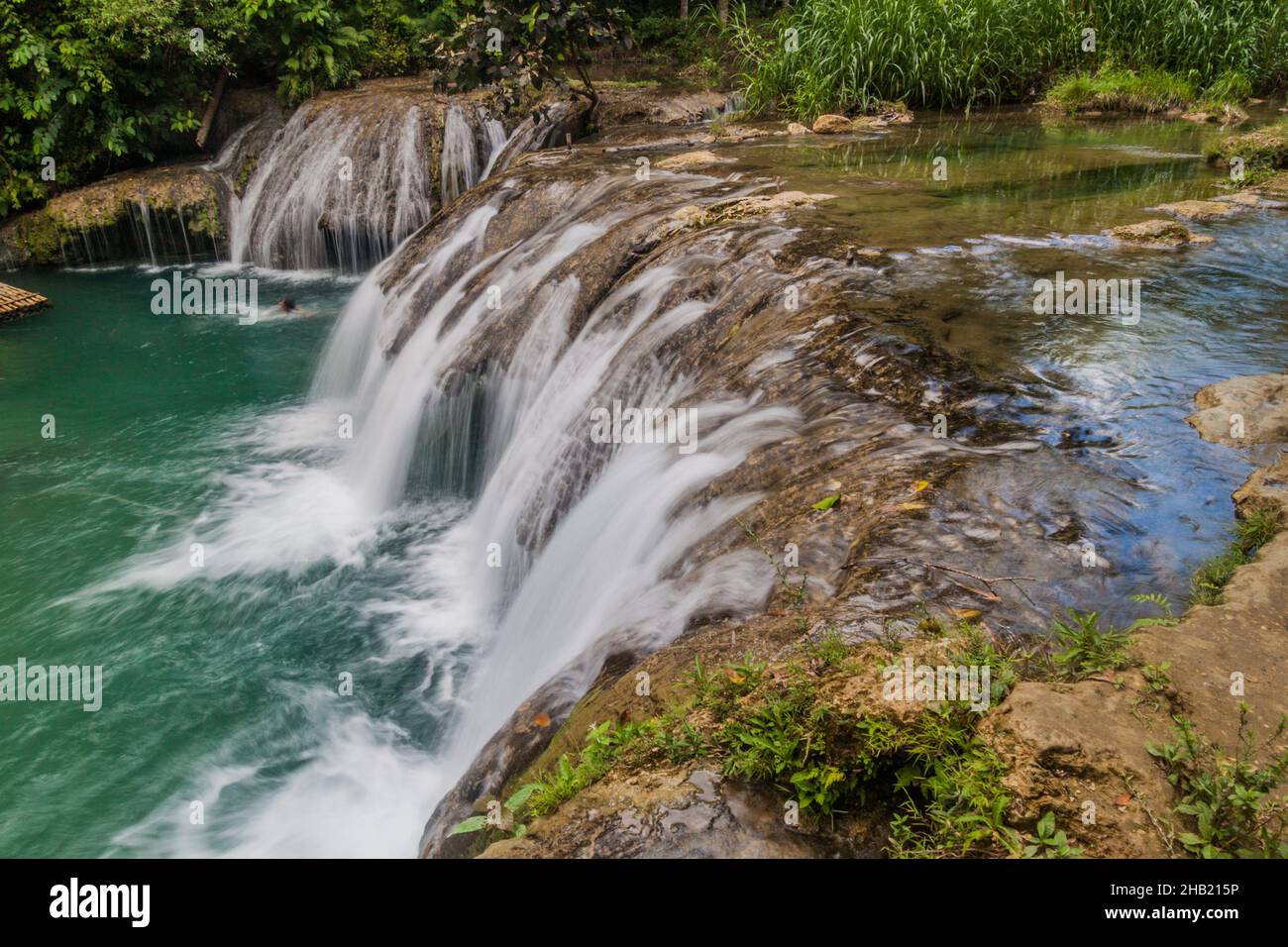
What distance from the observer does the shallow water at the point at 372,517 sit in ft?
13.1

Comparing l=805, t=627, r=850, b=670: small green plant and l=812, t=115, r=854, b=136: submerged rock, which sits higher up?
l=812, t=115, r=854, b=136: submerged rock

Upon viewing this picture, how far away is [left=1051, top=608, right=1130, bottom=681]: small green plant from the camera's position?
8.33 ft

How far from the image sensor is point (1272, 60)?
43.6ft

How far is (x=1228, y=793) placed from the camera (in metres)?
2.06

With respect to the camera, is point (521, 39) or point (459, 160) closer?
point (521, 39)

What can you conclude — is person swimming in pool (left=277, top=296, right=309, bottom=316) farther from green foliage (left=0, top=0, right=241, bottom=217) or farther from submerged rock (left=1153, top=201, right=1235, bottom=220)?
submerged rock (left=1153, top=201, right=1235, bottom=220)

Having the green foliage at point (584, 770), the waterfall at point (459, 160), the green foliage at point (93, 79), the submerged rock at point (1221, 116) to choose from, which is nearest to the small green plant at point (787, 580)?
the green foliage at point (584, 770)

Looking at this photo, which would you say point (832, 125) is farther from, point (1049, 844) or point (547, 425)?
point (1049, 844)

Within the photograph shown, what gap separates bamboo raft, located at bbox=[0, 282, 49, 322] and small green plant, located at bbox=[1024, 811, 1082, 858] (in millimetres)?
14713

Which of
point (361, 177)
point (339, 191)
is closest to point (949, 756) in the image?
point (361, 177)

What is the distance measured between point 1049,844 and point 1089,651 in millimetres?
752

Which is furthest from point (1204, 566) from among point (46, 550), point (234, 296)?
point (234, 296)

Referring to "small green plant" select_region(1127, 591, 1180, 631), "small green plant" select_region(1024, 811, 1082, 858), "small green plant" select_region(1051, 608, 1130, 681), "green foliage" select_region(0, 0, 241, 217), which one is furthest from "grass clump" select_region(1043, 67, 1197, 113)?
"small green plant" select_region(1024, 811, 1082, 858)

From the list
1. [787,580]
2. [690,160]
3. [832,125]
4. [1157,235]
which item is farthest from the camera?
[832,125]
